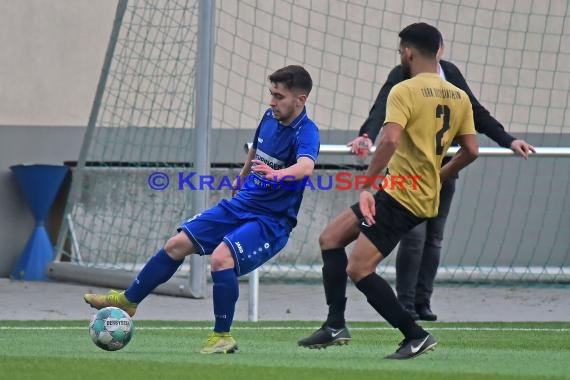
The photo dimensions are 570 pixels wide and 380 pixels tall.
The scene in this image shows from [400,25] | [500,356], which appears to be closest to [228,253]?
[500,356]

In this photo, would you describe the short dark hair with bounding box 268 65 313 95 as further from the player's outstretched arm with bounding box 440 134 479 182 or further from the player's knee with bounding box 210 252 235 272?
the player's knee with bounding box 210 252 235 272

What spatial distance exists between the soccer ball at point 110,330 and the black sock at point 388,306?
1199mm

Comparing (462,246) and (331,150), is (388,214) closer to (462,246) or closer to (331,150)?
(331,150)

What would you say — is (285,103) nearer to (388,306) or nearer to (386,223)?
(386,223)

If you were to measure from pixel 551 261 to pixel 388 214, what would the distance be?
7399 millimetres

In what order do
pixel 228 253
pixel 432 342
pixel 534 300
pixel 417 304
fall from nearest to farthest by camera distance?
pixel 432 342 → pixel 228 253 → pixel 417 304 → pixel 534 300

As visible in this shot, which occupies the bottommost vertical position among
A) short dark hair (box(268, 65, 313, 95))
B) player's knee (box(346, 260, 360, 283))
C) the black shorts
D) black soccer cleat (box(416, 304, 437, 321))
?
black soccer cleat (box(416, 304, 437, 321))

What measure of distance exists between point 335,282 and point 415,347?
70 centimetres

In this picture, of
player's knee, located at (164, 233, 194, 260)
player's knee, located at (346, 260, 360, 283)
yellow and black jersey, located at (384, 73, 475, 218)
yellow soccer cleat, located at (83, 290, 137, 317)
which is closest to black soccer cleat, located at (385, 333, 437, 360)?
player's knee, located at (346, 260, 360, 283)

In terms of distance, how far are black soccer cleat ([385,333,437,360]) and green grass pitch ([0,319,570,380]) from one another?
0.15ft

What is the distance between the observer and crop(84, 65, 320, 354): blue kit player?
6.84 m

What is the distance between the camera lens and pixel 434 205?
257 inches

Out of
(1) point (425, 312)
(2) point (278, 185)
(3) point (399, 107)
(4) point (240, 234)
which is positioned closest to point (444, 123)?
(3) point (399, 107)

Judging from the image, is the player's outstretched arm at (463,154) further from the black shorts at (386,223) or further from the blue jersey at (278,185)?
the blue jersey at (278,185)
